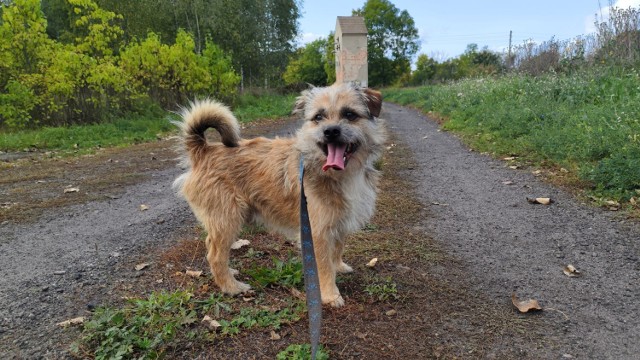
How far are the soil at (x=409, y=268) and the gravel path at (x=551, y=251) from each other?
0.02m

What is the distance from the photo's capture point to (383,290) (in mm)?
3475

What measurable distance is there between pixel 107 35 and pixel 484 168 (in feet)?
49.7

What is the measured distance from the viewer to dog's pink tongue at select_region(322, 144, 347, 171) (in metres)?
3.21

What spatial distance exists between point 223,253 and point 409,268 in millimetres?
1734

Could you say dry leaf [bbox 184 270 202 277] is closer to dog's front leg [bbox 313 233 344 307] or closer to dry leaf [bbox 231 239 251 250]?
dry leaf [bbox 231 239 251 250]

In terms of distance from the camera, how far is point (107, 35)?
16188 millimetres

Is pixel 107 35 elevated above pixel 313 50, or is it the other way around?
pixel 313 50

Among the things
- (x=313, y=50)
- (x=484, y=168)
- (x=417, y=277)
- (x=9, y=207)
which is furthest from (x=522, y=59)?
(x=313, y=50)

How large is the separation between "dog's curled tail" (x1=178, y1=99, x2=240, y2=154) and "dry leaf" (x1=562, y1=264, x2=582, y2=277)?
3254mm

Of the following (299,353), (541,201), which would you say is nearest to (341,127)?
(299,353)

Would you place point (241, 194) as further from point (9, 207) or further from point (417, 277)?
point (9, 207)

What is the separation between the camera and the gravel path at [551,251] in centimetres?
290

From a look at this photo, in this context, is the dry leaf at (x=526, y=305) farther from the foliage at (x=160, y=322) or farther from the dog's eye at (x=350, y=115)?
the dog's eye at (x=350, y=115)

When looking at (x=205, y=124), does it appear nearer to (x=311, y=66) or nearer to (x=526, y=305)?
(x=526, y=305)
